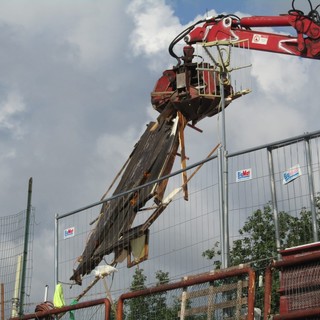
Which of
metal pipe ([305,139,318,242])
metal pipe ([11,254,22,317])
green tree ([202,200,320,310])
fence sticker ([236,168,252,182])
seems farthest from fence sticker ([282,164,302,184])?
metal pipe ([11,254,22,317])

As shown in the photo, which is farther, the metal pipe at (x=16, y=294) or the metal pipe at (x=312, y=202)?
the metal pipe at (x=16, y=294)

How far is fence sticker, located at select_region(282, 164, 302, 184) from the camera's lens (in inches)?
442

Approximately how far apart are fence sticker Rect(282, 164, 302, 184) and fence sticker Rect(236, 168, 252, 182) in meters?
0.49

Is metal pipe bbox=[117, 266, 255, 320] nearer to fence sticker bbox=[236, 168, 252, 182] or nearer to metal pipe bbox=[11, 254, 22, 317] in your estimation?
fence sticker bbox=[236, 168, 252, 182]

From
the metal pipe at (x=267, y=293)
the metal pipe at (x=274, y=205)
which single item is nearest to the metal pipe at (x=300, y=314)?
the metal pipe at (x=267, y=293)

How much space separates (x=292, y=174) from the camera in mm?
11297

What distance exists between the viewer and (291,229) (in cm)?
1133

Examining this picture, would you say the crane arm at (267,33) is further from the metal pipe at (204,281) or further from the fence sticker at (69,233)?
the metal pipe at (204,281)

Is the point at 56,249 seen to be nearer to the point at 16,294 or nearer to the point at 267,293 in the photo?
the point at 16,294

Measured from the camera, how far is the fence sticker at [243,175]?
1177 cm

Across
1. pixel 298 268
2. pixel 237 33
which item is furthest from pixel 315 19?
pixel 298 268

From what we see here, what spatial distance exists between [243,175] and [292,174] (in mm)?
746

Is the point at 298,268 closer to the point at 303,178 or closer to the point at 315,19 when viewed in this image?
the point at 303,178

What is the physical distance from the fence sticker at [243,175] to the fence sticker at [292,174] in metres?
0.49
